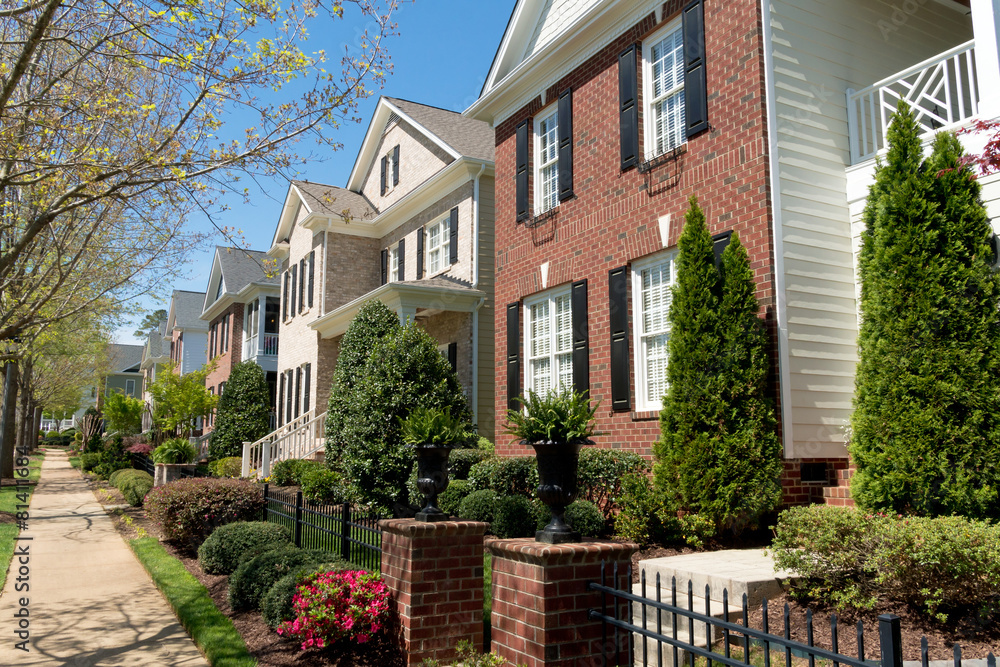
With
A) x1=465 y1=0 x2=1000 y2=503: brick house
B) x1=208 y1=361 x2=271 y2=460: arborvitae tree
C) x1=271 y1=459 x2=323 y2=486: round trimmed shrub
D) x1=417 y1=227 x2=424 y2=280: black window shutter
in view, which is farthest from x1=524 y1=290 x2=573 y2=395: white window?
x1=208 y1=361 x2=271 y2=460: arborvitae tree

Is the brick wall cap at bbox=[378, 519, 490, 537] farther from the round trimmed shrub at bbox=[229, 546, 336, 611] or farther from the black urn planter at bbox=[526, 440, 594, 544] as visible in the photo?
the round trimmed shrub at bbox=[229, 546, 336, 611]

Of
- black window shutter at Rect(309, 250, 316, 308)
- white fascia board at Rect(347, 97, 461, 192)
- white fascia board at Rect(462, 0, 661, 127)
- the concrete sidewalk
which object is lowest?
the concrete sidewalk

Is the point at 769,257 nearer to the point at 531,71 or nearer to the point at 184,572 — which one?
the point at 531,71

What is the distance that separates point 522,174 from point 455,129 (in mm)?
7336

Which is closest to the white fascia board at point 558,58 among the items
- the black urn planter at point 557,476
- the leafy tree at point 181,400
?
the black urn planter at point 557,476

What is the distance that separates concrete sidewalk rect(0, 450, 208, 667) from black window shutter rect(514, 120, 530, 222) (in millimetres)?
8595

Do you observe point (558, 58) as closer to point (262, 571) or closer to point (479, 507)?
point (479, 507)

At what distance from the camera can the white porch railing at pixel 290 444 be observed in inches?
814

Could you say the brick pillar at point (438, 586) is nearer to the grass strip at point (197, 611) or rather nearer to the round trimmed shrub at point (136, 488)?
the grass strip at point (197, 611)

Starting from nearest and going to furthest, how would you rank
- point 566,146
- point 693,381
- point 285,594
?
point 285,594, point 693,381, point 566,146

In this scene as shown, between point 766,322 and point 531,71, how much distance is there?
7.31 metres

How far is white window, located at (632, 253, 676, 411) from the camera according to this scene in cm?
1059

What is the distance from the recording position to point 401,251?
72.3 ft

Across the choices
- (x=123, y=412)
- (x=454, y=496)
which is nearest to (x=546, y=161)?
(x=454, y=496)
